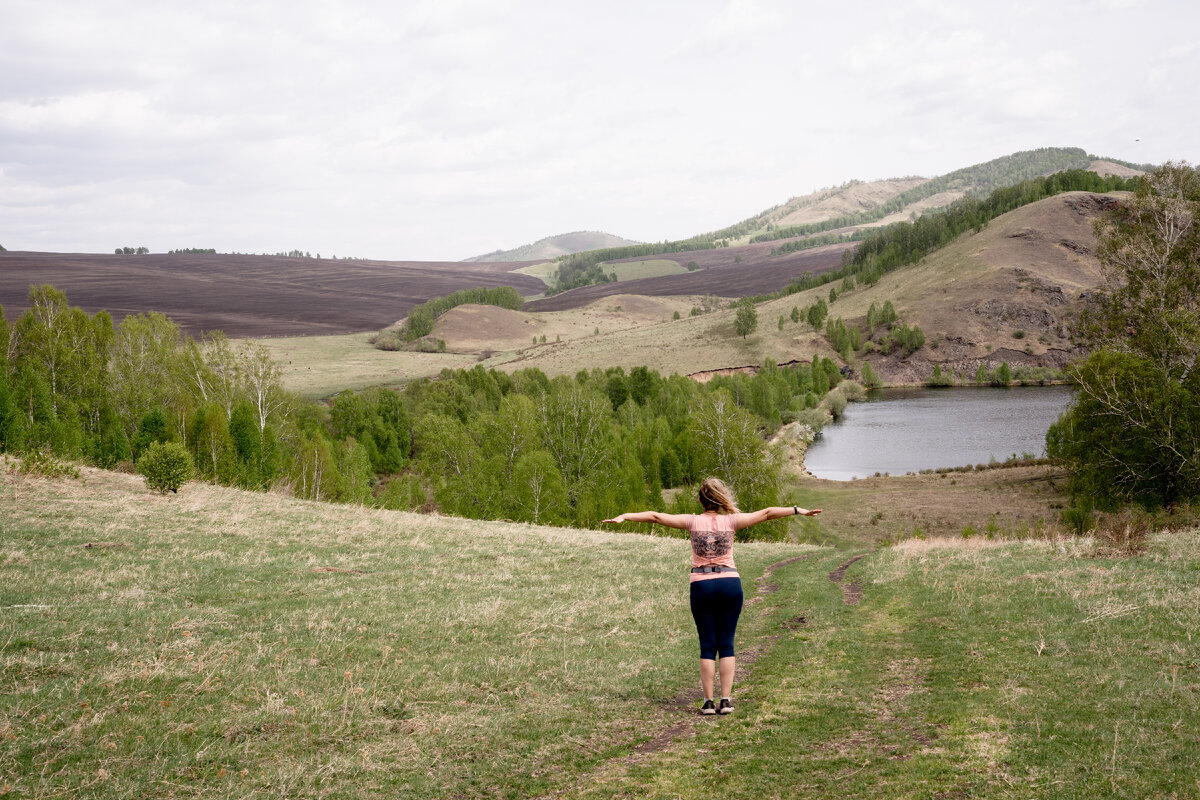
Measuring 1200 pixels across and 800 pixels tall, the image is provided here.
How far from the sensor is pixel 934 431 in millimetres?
114938

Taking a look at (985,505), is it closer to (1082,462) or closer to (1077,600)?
(1082,462)

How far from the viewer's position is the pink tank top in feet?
32.6

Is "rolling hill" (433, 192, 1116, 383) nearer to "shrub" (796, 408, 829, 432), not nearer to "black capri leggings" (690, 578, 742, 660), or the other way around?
"shrub" (796, 408, 829, 432)

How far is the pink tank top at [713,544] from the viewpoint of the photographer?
9.93 metres

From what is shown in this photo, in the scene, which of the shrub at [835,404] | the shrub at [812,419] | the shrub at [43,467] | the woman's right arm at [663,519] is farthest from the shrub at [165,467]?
the shrub at [835,404]

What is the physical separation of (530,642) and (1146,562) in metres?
16.3

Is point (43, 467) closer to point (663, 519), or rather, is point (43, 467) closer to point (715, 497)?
point (663, 519)

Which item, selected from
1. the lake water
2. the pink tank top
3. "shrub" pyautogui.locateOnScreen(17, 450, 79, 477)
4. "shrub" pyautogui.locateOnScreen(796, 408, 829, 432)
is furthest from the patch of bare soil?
"shrub" pyautogui.locateOnScreen(17, 450, 79, 477)

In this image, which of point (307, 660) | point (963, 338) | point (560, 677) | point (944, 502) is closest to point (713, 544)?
point (560, 677)

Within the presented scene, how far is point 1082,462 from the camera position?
47.3 metres

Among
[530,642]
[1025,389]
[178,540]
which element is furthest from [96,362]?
[1025,389]

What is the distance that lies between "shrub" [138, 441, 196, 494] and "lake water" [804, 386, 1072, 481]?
76.7 metres

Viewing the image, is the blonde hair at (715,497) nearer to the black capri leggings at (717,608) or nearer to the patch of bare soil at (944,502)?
the black capri leggings at (717,608)

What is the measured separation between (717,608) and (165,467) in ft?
94.3
